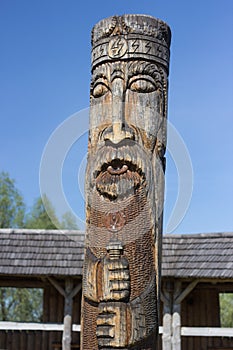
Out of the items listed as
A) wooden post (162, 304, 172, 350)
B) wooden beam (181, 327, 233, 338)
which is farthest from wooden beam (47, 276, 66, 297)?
wooden beam (181, 327, 233, 338)

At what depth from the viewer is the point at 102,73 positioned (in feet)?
12.6

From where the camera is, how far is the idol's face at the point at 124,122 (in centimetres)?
356

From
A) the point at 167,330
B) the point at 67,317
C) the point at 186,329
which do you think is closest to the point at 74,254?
the point at 67,317

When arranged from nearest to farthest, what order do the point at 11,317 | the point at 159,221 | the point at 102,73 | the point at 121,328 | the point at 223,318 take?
the point at 121,328, the point at 159,221, the point at 102,73, the point at 11,317, the point at 223,318

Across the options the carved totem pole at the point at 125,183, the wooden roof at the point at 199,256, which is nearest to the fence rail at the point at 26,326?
the wooden roof at the point at 199,256

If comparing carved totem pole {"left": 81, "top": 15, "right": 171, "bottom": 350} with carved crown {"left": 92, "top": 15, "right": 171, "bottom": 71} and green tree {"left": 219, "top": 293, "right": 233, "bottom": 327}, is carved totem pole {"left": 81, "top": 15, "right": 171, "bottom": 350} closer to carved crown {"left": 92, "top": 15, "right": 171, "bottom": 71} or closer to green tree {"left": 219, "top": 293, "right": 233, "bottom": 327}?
carved crown {"left": 92, "top": 15, "right": 171, "bottom": 71}

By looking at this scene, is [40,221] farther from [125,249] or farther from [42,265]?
[125,249]

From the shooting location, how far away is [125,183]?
354 centimetres

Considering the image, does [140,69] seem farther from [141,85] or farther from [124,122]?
[124,122]

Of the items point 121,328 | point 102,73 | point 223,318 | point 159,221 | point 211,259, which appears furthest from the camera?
point 223,318

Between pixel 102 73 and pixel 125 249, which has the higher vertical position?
pixel 102 73

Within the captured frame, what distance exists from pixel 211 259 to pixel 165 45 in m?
7.76

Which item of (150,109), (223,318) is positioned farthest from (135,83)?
(223,318)

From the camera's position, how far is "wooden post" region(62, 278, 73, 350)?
35.9ft
